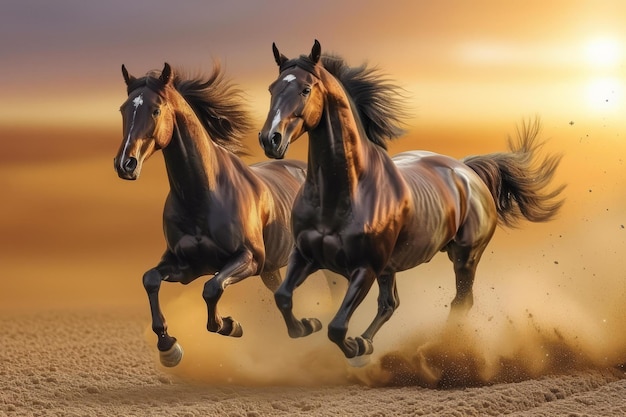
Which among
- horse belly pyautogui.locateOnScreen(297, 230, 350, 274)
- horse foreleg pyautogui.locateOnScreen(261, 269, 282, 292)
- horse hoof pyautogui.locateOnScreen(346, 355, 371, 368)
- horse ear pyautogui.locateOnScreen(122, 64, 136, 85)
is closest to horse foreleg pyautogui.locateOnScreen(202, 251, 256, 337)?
horse belly pyautogui.locateOnScreen(297, 230, 350, 274)

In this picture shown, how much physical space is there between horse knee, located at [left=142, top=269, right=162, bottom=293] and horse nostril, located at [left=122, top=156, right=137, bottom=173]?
91cm

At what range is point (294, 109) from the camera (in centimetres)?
581

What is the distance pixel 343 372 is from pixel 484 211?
5.00 ft

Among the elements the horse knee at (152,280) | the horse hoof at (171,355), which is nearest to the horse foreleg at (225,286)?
the horse hoof at (171,355)

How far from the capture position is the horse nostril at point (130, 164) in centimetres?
613

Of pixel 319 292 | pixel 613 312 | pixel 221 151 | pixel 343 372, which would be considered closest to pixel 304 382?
pixel 343 372

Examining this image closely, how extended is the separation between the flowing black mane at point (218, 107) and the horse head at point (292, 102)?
4.07 feet

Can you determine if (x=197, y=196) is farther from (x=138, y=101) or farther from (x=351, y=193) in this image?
(x=351, y=193)

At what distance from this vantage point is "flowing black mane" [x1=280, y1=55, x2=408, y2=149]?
6582mm

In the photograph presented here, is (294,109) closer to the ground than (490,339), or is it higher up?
higher up

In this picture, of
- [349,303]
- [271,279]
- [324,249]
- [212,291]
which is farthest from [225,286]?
[271,279]

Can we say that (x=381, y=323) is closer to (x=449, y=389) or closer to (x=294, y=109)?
(x=449, y=389)

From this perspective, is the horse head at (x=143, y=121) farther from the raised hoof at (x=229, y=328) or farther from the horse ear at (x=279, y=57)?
the raised hoof at (x=229, y=328)

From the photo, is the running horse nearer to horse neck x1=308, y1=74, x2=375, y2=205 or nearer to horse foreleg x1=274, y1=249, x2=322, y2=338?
horse foreleg x1=274, y1=249, x2=322, y2=338
